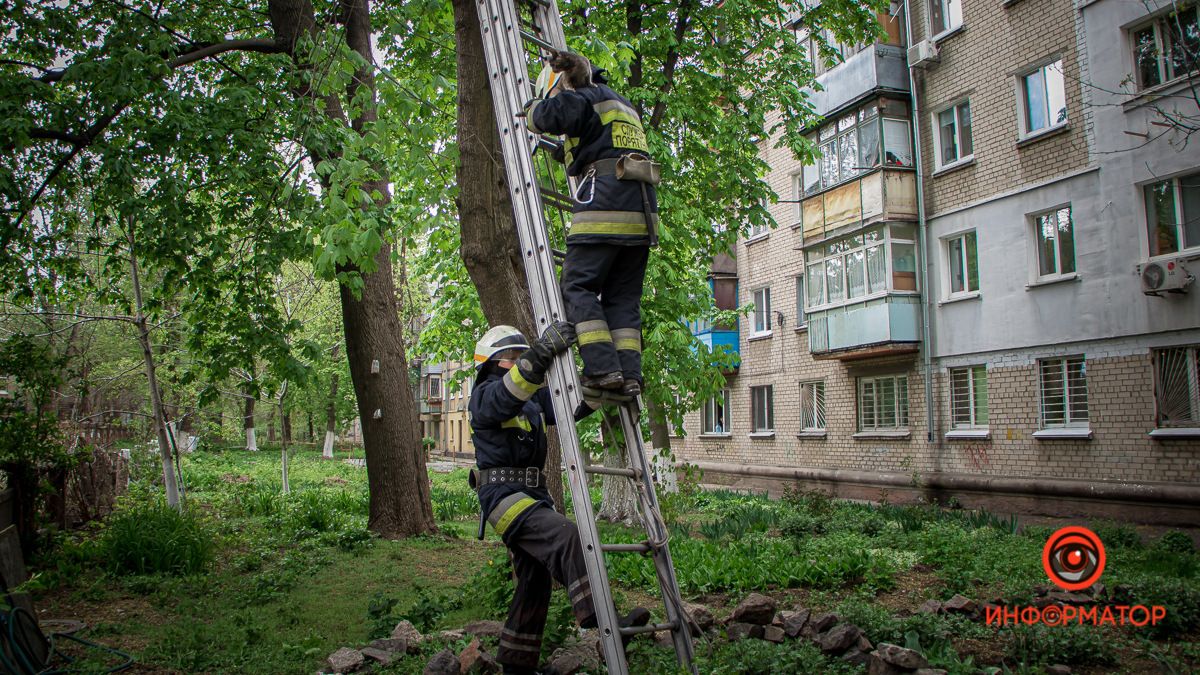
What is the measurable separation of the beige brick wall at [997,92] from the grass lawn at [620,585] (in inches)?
309

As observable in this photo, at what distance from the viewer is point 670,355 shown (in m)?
13.2

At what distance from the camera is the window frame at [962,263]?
18.5 metres

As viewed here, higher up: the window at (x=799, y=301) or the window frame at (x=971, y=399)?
the window at (x=799, y=301)

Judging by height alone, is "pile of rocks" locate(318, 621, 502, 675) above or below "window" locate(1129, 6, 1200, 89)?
below

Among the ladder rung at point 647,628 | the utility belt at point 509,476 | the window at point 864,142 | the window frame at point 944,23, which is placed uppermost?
the window frame at point 944,23

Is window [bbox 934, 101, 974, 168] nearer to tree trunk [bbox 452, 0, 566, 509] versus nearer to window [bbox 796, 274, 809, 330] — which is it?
window [bbox 796, 274, 809, 330]

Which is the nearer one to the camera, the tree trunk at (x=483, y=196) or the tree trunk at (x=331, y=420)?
the tree trunk at (x=483, y=196)

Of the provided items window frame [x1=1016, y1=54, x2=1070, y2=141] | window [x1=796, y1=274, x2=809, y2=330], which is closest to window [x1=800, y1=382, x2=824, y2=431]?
window [x1=796, y1=274, x2=809, y2=330]

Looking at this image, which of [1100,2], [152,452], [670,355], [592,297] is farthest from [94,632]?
[1100,2]

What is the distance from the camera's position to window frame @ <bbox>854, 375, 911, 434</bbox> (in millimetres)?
20469

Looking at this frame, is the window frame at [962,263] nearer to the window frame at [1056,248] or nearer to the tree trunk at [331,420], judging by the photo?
the window frame at [1056,248]

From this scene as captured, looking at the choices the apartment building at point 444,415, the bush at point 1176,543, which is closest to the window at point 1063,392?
the bush at point 1176,543

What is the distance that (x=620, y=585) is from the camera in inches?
325

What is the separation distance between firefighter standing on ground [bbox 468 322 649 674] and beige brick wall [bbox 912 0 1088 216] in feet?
49.4
